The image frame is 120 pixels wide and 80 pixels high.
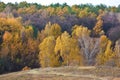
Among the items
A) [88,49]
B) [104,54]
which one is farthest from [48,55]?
[104,54]

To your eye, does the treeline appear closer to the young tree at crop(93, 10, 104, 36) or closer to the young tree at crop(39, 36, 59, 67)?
the young tree at crop(39, 36, 59, 67)

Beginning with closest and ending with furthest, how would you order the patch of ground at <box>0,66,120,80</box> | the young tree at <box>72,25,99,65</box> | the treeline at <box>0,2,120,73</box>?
the patch of ground at <box>0,66,120,80</box>, the treeline at <box>0,2,120,73</box>, the young tree at <box>72,25,99,65</box>

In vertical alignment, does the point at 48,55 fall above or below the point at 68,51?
below

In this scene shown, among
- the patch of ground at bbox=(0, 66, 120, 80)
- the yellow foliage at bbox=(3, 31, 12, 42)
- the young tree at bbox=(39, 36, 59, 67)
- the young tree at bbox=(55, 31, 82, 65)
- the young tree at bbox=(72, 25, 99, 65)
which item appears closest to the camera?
the patch of ground at bbox=(0, 66, 120, 80)

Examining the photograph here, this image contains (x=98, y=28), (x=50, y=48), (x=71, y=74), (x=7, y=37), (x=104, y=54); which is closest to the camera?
(x=71, y=74)

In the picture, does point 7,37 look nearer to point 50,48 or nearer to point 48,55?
point 50,48

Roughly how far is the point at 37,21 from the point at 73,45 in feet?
80.0

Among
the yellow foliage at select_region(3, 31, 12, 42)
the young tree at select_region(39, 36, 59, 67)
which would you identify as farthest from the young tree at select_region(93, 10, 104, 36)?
the young tree at select_region(39, 36, 59, 67)

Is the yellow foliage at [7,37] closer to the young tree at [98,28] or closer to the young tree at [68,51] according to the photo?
the young tree at [68,51]

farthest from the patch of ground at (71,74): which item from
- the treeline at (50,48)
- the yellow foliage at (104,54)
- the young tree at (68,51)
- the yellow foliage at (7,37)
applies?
the yellow foliage at (7,37)

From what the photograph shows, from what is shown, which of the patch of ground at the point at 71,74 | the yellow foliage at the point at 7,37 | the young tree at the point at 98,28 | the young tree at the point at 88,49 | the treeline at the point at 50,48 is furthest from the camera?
the young tree at the point at 98,28

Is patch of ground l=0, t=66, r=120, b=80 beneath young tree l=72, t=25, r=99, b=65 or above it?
above

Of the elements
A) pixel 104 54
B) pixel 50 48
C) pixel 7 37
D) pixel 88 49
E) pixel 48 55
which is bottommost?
pixel 104 54

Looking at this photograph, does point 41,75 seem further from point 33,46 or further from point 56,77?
point 33,46
